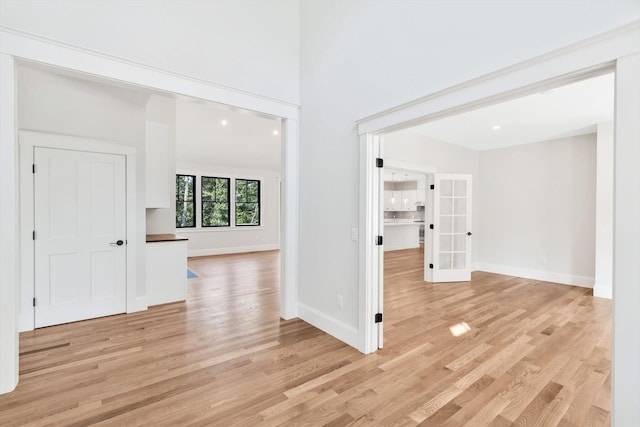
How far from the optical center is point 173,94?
289 centimetres

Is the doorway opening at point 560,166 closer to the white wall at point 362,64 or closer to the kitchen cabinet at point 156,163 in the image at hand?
the white wall at point 362,64

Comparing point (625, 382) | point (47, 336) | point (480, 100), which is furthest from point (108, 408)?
point (480, 100)

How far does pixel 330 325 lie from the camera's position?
3.20 metres

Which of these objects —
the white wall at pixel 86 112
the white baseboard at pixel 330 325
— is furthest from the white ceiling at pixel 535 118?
the white wall at pixel 86 112

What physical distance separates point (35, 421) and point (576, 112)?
6463mm

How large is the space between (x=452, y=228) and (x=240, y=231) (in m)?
6.36

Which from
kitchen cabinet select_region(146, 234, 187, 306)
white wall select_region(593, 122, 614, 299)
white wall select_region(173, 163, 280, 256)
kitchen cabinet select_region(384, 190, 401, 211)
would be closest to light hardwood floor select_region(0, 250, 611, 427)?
kitchen cabinet select_region(146, 234, 187, 306)

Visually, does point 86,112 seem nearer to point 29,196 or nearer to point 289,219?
point 29,196

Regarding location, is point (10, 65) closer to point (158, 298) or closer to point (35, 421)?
point (35, 421)

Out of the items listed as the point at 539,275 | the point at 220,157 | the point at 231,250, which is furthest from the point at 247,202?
the point at 539,275

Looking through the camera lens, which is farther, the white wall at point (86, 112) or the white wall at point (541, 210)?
the white wall at point (541, 210)

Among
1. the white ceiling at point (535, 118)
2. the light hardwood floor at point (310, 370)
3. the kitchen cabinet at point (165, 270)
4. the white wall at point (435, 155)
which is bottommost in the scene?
the light hardwood floor at point (310, 370)

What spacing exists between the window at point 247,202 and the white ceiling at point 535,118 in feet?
20.1

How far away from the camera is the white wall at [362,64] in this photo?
172cm
